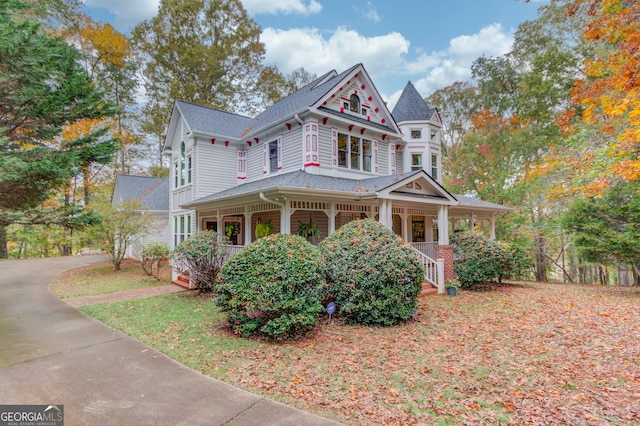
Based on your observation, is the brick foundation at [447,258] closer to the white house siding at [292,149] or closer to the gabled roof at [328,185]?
the gabled roof at [328,185]

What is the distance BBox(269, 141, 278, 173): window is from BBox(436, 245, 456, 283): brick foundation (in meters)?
7.43

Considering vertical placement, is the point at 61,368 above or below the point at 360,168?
below

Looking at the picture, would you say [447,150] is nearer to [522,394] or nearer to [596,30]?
[596,30]

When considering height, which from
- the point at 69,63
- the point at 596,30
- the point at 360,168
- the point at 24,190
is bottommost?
the point at 24,190

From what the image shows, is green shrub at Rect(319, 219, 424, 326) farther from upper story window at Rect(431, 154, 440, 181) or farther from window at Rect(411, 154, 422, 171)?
upper story window at Rect(431, 154, 440, 181)

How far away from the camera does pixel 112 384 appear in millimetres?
3988

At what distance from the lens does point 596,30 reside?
850 cm

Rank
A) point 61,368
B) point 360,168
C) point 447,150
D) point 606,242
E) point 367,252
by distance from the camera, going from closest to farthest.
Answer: point 61,368 → point 367,252 → point 606,242 → point 360,168 → point 447,150

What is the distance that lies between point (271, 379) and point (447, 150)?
25.2 m

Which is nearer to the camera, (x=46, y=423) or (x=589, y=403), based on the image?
(x=46, y=423)

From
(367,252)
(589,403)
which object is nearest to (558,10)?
(367,252)

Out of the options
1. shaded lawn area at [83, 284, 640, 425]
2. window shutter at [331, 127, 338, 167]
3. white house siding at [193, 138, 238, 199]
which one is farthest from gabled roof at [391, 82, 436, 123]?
shaded lawn area at [83, 284, 640, 425]

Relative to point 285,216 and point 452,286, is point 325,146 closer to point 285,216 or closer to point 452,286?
point 285,216

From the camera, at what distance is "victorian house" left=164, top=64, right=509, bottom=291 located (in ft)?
33.5
